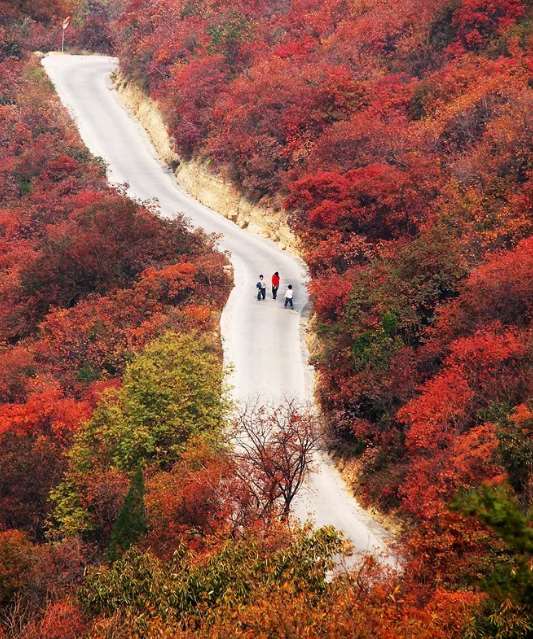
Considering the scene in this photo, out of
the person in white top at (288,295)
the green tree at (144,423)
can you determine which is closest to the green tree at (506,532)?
the green tree at (144,423)

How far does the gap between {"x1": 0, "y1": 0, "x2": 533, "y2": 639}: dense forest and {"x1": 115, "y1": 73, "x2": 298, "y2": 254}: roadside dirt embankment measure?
1052mm

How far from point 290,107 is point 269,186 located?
15.6 ft

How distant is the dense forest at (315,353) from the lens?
16578 mm

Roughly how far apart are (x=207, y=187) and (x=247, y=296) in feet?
50.8

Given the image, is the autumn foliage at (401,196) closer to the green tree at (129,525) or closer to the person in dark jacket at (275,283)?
the person in dark jacket at (275,283)

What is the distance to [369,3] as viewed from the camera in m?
57.6

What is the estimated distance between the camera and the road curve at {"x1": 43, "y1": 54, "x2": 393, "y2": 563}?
24141 mm

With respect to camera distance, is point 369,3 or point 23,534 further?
point 369,3

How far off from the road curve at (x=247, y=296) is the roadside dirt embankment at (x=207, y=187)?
0.48 metres

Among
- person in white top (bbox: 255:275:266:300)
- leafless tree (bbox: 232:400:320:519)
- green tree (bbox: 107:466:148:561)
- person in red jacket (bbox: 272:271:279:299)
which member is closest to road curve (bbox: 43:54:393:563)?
person in white top (bbox: 255:275:266:300)

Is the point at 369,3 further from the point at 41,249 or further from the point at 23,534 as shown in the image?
the point at 23,534

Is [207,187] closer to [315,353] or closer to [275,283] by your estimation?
[275,283]

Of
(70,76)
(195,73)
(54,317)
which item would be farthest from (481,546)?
(70,76)

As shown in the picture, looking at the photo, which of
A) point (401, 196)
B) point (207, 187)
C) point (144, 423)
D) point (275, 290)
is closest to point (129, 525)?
point (144, 423)
